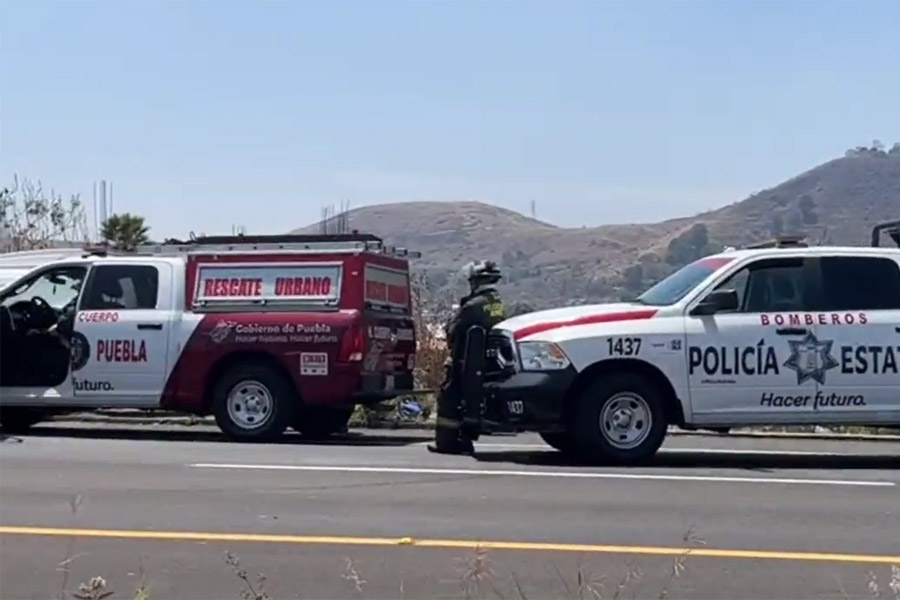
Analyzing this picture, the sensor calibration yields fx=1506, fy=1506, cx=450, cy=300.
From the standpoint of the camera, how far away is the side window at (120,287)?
15289 millimetres

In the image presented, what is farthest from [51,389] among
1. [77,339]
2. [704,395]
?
[704,395]

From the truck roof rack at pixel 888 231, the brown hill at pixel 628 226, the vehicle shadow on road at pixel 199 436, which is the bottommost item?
the vehicle shadow on road at pixel 199 436

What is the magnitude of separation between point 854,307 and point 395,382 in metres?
4.98

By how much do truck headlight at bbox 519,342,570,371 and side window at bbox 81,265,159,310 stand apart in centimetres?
440

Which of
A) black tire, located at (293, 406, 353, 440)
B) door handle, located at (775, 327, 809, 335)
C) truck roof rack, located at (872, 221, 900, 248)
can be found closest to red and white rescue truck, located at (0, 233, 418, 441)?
black tire, located at (293, 406, 353, 440)

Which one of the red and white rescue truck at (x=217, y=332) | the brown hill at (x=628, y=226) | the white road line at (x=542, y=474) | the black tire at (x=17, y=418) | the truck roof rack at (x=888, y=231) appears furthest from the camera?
the brown hill at (x=628, y=226)

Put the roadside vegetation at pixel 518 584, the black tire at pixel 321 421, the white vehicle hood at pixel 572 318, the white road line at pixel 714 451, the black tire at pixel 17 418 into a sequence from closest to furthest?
the roadside vegetation at pixel 518 584, the white vehicle hood at pixel 572 318, the white road line at pixel 714 451, the black tire at pixel 321 421, the black tire at pixel 17 418

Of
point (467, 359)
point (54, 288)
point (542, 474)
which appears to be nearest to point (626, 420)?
point (542, 474)

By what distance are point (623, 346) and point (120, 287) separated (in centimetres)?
560

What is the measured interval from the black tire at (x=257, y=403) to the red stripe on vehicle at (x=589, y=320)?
308 cm

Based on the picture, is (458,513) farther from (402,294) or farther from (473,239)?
(473,239)

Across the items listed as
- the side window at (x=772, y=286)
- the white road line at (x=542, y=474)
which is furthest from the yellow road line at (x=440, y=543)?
the side window at (x=772, y=286)

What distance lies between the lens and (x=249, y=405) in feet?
49.2

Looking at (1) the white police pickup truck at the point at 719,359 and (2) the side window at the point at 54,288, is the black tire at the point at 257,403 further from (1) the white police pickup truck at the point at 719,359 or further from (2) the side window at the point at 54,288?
(1) the white police pickup truck at the point at 719,359
